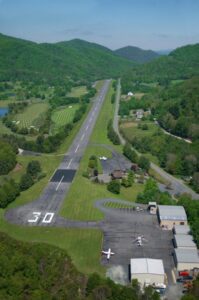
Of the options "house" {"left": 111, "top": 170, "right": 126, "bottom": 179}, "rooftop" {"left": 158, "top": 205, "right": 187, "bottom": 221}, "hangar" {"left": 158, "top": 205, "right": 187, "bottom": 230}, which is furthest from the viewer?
"house" {"left": 111, "top": 170, "right": 126, "bottom": 179}

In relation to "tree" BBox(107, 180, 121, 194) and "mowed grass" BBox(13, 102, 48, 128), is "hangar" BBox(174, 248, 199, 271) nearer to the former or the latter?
"tree" BBox(107, 180, 121, 194)

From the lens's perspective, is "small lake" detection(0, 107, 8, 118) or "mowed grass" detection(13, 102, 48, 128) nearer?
"mowed grass" detection(13, 102, 48, 128)

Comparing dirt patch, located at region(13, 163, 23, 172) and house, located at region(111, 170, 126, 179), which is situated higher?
house, located at region(111, 170, 126, 179)

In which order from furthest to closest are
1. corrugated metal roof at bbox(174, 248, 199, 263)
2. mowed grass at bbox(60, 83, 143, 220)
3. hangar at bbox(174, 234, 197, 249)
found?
1. mowed grass at bbox(60, 83, 143, 220)
2. hangar at bbox(174, 234, 197, 249)
3. corrugated metal roof at bbox(174, 248, 199, 263)

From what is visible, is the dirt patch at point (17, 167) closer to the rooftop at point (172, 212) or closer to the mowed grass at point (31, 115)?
the rooftop at point (172, 212)

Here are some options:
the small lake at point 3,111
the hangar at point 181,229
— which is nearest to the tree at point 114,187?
the hangar at point 181,229

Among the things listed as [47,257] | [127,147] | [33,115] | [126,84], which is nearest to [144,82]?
[126,84]

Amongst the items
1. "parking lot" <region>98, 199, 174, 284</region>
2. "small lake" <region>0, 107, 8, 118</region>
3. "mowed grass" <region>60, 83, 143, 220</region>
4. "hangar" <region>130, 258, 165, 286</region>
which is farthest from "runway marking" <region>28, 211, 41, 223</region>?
"small lake" <region>0, 107, 8, 118</region>

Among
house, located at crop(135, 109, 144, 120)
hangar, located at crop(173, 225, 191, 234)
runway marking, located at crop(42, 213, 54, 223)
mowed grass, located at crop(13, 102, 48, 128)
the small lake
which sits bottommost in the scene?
the small lake
